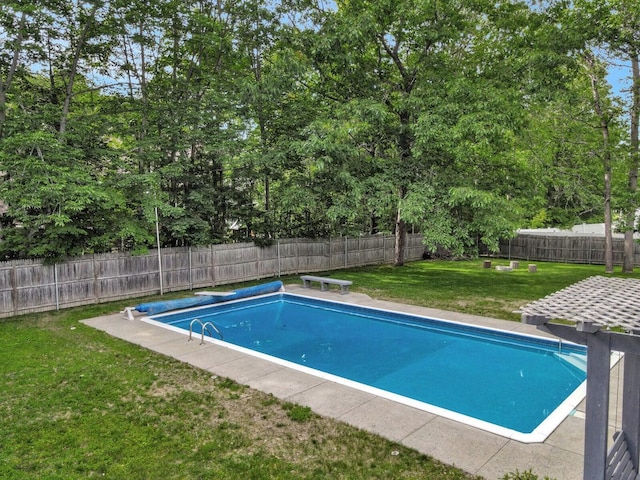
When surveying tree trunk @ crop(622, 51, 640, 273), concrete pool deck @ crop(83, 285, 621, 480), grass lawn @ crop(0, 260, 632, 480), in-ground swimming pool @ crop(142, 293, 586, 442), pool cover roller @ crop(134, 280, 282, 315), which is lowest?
in-ground swimming pool @ crop(142, 293, 586, 442)

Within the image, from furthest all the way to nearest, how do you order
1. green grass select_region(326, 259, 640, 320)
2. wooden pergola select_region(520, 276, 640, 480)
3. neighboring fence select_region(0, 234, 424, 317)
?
green grass select_region(326, 259, 640, 320)
neighboring fence select_region(0, 234, 424, 317)
wooden pergola select_region(520, 276, 640, 480)

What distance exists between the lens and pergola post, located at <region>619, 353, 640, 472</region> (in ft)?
11.8

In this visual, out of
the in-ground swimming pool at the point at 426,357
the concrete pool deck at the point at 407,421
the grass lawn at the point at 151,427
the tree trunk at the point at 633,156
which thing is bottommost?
the in-ground swimming pool at the point at 426,357

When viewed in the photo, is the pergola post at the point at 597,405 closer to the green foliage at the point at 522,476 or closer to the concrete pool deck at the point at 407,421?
the green foliage at the point at 522,476

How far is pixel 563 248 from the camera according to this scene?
22859 millimetres

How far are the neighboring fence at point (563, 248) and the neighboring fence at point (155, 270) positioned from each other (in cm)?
976

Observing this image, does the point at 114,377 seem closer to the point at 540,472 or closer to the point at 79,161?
the point at 540,472

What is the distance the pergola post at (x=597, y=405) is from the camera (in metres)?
2.97

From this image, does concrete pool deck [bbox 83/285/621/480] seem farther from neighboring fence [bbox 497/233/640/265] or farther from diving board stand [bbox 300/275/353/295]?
neighboring fence [bbox 497/233/640/265]

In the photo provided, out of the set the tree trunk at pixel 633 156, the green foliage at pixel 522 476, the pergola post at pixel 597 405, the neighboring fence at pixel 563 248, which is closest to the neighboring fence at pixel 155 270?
the neighboring fence at pixel 563 248

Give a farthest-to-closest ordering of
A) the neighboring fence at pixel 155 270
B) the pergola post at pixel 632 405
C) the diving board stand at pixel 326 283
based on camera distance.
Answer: the diving board stand at pixel 326 283 < the neighboring fence at pixel 155 270 < the pergola post at pixel 632 405

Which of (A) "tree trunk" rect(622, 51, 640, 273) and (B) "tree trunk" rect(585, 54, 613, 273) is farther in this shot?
(B) "tree trunk" rect(585, 54, 613, 273)

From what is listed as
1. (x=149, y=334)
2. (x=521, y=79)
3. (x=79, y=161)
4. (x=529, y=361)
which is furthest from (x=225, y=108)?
(x=529, y=361)

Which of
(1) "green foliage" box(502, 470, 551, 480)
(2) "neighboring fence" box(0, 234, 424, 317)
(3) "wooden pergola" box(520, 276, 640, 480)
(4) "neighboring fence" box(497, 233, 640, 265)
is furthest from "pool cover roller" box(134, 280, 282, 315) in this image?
(4) "neighboring fence" box(497, 233, 640, 265)
